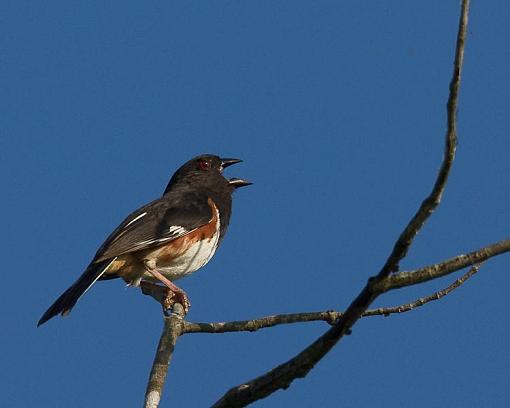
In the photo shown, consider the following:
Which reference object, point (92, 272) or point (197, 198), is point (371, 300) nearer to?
point (92, 272)

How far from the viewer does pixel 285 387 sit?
2.81 metres

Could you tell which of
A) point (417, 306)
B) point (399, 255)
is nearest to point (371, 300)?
point (399, 255)

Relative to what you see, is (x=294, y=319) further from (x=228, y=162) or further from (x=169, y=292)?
(x=228, y=162)

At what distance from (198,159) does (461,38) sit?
4.54 meters

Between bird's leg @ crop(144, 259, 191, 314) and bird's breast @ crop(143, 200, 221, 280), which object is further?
bird's breast @ crop(143, 200, 221, 280)

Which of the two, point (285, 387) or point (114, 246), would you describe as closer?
point (285, 387)

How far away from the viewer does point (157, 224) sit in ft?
18.3

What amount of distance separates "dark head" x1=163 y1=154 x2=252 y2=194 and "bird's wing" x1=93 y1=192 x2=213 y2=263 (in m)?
0.33

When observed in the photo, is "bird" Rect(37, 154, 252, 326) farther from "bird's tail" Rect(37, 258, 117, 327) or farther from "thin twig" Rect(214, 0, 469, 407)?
"thin twig" Rect(214, 0, 469, 407)

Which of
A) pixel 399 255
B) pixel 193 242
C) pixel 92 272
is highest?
pixel 193 242

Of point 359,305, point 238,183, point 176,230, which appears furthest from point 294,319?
point 238,183

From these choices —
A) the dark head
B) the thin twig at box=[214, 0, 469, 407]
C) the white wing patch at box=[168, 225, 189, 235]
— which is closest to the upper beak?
the dark head

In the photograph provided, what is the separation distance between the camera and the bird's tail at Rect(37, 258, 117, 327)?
15.7 feet

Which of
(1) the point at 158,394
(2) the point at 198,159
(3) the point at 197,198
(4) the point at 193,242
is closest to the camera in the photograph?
(1) the point at 158,394
